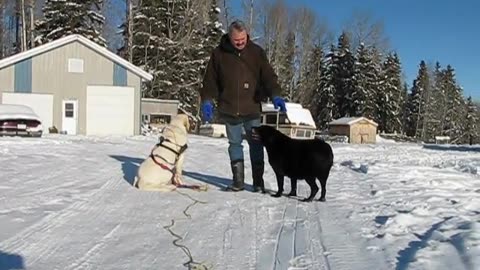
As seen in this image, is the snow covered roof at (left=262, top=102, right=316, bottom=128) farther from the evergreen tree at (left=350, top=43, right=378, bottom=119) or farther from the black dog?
the black dog

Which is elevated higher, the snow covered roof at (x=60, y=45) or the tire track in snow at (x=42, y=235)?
the snow covered roof at (x=60, y=45)

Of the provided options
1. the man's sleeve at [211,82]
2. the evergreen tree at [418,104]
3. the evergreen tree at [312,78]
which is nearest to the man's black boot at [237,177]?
the man's sleeve at [211,82]

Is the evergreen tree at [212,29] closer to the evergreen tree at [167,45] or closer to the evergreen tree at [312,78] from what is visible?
the evergreen tree at [167,45]

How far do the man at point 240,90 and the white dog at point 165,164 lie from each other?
46 cm

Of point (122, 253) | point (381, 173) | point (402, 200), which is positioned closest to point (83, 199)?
point (122, 253)

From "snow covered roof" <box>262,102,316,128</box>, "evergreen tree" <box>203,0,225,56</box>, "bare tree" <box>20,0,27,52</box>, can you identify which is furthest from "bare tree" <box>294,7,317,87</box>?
"bare tree" <box>20,0,27,52</box>

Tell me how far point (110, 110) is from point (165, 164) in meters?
20.2

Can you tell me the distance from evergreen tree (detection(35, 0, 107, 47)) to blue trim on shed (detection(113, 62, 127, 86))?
36.4 ft

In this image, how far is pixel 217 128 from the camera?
3456cm

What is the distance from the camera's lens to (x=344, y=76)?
53.0 meters

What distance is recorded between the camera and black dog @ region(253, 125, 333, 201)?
5676 mm

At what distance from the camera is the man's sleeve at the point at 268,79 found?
6.48m

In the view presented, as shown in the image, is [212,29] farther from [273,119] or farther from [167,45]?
[273,119]

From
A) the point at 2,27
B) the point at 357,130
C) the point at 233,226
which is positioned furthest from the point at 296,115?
the point at 233,226
